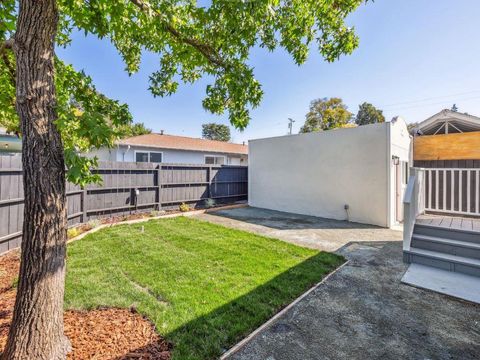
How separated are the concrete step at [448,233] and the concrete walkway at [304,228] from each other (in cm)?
134

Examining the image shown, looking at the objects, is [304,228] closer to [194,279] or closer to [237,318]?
[194,279]

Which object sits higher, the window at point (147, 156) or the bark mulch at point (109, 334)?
the window at point (147, 156)

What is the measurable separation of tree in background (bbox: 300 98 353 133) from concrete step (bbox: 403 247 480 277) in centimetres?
2297

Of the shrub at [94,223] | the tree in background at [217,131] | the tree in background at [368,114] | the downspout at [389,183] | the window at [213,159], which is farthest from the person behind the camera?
the tree in background at [217,131]

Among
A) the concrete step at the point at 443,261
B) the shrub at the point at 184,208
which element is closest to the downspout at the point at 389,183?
the concrete step at the point at 443,261

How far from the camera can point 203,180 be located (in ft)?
35.1

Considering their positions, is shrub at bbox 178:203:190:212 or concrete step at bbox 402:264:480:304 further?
shrub at bbox 178:203:190:212

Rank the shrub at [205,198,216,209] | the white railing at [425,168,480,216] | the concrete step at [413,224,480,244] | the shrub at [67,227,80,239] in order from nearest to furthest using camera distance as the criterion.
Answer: the concrete step at [413,224,480,244], the shrub at [67,227,80,239], the white railing at [425,168,480,216], the shrub at [205,198,216,209]

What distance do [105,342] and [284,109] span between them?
14309 mm

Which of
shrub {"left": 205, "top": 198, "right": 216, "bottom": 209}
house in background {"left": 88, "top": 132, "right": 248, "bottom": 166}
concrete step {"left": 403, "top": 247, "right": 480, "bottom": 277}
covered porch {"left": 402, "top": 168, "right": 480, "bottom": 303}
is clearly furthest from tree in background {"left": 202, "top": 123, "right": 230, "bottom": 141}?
concrete step {"left": 403, "top": 247, "right": 480, "bottom": 277}

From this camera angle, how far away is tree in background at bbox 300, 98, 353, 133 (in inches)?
1043

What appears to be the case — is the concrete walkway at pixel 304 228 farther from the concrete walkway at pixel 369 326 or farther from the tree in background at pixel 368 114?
the tree in background at pixel 368 114

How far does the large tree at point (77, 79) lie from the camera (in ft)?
6.20

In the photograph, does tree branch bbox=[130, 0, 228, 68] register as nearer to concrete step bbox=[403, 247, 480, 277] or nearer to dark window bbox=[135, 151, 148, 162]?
concrete step bbox=[403, 247, 480, 277]
